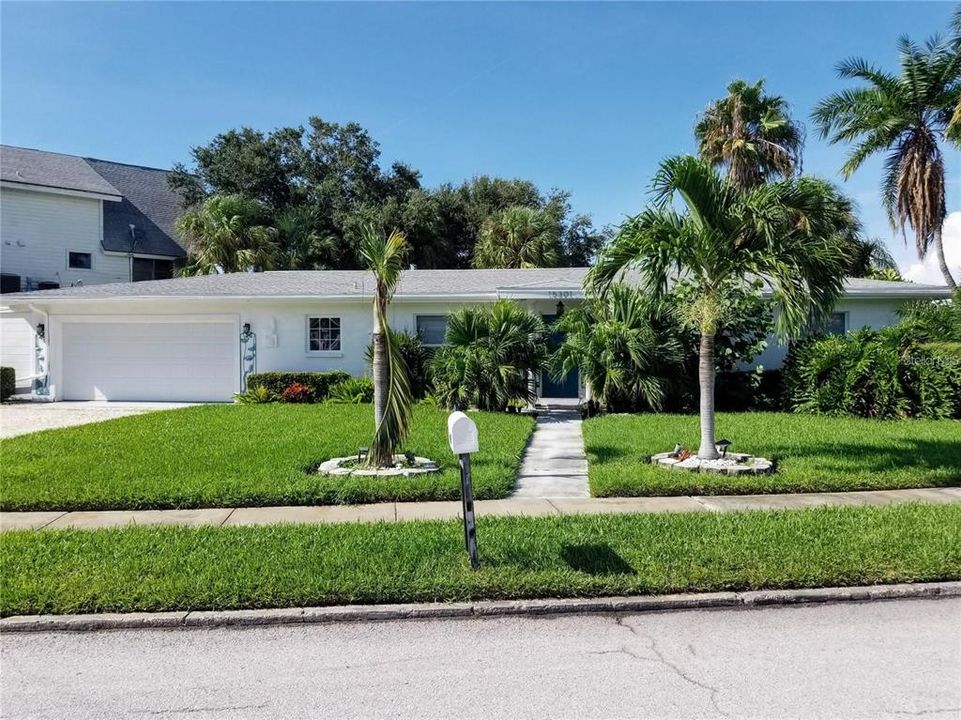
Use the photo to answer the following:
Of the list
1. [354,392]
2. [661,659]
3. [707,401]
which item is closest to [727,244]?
[707,401]

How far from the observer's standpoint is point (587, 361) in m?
14.3

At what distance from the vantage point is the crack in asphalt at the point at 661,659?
3.71 metres

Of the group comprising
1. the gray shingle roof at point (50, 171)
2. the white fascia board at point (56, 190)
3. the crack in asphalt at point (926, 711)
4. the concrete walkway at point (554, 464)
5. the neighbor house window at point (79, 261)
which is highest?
the gray shingle roof at point (50, 171)

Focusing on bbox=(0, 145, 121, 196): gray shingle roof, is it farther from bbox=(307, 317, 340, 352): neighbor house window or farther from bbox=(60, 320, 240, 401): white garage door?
bbox=(307, 317, 340, 352): neighbor house window

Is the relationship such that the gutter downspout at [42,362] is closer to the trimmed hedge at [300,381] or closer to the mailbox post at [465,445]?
the trimmed hedge at [300,381]

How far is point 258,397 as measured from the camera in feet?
54.0

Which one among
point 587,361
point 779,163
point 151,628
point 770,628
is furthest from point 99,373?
point 779,163

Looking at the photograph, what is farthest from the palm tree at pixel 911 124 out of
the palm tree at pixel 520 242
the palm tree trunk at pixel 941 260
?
the palm tree at pixel 520 242

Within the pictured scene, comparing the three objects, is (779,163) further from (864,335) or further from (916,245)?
(864,335)

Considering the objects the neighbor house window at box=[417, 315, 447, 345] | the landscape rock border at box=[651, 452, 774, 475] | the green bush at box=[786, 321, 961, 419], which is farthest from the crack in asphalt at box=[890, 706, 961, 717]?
the neighbor house window at box=[417, 315, 447, 345]

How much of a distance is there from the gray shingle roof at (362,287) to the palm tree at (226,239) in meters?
7.38

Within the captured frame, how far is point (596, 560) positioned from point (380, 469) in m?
3.81

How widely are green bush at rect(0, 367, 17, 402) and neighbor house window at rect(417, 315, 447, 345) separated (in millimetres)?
10428

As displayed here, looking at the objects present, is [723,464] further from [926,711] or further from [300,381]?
[300,381]
